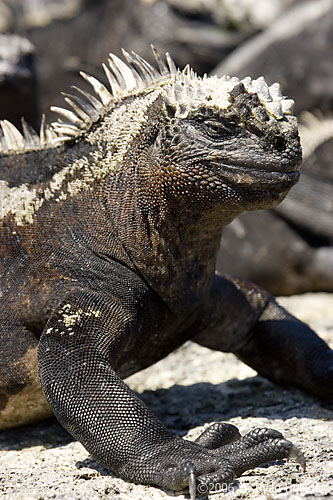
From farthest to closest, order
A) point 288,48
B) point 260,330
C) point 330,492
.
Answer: point 288,48 → point 260,330 → point 330,492

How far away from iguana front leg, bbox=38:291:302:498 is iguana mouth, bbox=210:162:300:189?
0.89 metres

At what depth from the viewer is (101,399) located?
3.99m

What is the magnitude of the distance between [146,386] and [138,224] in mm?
1801

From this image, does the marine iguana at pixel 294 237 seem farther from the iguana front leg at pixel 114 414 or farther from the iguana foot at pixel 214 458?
the iguana foot at pixel 214 458

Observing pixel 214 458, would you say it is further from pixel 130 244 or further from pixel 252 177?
pixel 252 177

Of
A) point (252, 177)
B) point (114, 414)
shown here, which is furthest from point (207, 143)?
point (114, 414)

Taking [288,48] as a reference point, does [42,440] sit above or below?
below

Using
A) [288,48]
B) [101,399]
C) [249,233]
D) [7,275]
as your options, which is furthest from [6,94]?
[101,399]

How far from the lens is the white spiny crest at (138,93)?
13.7 feet

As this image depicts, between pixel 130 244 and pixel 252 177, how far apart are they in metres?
0.80

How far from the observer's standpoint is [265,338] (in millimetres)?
5273

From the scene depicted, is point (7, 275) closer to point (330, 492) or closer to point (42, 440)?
point (42, 440)

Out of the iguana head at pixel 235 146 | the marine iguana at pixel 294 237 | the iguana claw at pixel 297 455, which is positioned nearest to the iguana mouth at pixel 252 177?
the iguana head at pixel 235 146

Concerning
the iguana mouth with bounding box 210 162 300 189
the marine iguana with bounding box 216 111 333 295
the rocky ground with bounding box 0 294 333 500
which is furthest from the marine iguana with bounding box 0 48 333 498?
the marine iguana with bounding box 216 111 333 295
